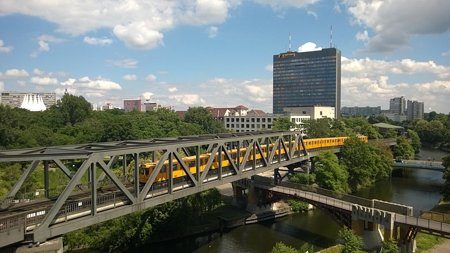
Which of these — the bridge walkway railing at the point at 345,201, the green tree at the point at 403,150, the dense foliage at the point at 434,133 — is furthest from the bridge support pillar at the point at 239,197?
the dense foliage at the point at 434,133

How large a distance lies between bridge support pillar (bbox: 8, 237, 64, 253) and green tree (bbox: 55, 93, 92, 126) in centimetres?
10343

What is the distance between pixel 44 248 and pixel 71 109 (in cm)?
10773

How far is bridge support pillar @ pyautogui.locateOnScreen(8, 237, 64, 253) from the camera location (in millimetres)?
21250

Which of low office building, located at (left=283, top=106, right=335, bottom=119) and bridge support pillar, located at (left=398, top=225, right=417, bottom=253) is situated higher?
low office building, located at (left=283, top=106, right=335, bottom=119)

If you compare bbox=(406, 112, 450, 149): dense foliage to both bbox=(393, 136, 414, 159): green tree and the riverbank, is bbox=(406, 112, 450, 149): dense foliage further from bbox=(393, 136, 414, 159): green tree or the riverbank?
the riverbank

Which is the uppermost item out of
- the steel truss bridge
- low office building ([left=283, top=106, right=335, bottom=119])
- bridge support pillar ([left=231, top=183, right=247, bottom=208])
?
low office building ([left=283, top=106, right=335, bottom=119])

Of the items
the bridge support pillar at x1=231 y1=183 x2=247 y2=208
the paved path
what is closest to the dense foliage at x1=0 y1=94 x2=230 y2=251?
the bridge support pillar at x1=231 y1=183 x2=247 y2=208

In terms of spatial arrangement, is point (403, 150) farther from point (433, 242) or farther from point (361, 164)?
point (433, 242)

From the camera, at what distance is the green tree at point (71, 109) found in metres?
120

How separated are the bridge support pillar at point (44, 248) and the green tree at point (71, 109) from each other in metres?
103

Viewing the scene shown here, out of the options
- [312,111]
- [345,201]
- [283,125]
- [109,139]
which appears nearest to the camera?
[345,201]

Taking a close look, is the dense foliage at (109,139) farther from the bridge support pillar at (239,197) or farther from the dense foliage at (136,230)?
the bridge support pillar at (239,197)

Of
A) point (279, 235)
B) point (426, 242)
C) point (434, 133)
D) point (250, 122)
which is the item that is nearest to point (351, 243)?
point (426, 242)

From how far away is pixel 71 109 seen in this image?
122m
